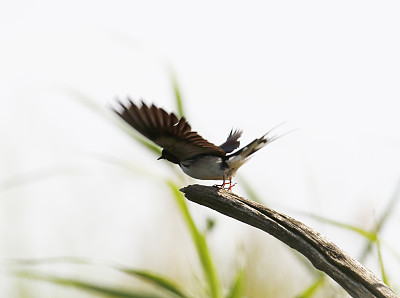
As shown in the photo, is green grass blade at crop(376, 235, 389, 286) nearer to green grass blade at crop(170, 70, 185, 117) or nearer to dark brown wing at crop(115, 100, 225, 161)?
dark brown wing at crop(115, 100, 225, 161)

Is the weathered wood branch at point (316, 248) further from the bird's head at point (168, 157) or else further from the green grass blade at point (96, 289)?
the green grass blade at point (96, 289)

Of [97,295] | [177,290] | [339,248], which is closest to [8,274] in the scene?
[97,295]

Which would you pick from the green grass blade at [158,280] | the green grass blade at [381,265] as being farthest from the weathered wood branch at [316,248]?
the green grass blade at [158,280]

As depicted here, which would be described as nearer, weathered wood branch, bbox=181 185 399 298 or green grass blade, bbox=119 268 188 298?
weathered wood branch, bbox=181 185 399 298

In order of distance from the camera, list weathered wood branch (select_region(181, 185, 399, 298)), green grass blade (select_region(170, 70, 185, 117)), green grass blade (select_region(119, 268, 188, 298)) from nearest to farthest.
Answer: weathered wood branch (select_region(181, 185, 399, 298)), green grass blade (select_region(119, 268, 188, 298)), green grass blade (select_region(170, 70, 185, 117))

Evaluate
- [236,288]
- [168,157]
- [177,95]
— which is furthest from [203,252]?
[177,95]

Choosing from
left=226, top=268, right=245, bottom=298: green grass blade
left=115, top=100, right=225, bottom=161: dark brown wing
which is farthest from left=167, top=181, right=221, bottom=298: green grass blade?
left=115, top=100, right=225, bottom=161: dark brown wing

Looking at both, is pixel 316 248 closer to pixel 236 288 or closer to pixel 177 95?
pixel 236 288

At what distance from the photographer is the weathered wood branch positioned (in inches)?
70.1

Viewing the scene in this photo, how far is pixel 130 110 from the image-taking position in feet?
5.98

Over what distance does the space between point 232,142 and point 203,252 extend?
15.2 inches

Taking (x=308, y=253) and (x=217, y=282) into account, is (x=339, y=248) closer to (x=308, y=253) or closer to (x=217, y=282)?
(x=308, y=253)

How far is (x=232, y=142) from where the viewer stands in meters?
2.23

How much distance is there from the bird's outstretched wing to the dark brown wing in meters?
0.12
